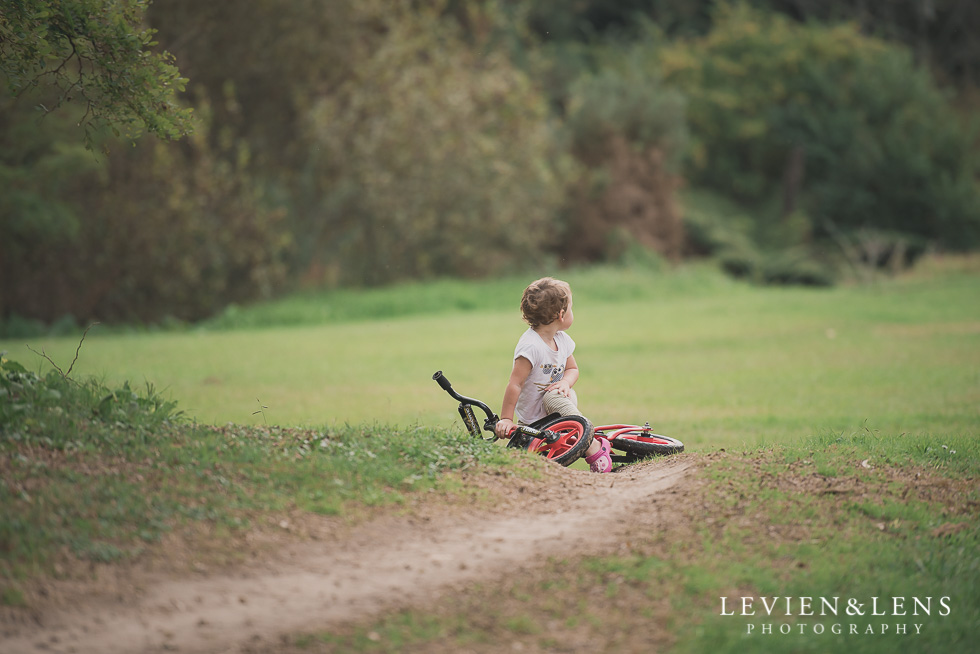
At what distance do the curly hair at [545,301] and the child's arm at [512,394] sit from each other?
348 mm

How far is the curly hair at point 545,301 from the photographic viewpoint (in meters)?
7.14

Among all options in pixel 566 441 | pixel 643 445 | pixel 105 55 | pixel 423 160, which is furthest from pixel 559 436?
pixel 423 160

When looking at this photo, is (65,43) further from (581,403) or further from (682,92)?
(682,92)

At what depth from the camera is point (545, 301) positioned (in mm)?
7137

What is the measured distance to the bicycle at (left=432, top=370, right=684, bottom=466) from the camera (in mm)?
6863

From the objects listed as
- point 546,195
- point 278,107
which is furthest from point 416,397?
point 546,195

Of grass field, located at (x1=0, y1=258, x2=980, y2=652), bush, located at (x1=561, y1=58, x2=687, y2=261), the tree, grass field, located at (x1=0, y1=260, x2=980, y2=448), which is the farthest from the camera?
bush, located at (x1=561, y1=58, x2=687, y2=261)

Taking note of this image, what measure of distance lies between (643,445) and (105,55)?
197 inches

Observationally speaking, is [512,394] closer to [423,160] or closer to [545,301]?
[545,301]

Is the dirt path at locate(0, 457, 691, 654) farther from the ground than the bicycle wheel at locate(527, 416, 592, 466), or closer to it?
closer to it

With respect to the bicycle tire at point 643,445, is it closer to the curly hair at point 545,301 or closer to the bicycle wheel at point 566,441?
the bicycle wheel at point 566,441

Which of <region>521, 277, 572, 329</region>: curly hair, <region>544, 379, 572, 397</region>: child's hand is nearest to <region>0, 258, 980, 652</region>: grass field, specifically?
<region>544, 379, 572, 397</region>: child's hand

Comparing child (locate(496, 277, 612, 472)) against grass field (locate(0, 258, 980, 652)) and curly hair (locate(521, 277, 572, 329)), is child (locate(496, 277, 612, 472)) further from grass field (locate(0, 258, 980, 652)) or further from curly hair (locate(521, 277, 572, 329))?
grass field (locate(0, 258, 980, 652))

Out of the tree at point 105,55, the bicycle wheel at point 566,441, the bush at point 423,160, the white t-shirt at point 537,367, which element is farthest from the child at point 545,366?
the bush at point 423,160
